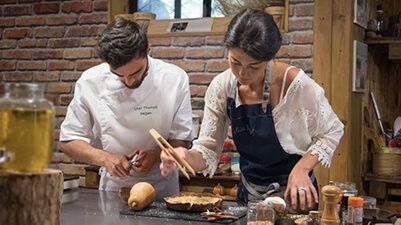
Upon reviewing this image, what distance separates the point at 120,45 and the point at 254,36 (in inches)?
21.5

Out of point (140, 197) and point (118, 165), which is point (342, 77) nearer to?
point (118, 165)

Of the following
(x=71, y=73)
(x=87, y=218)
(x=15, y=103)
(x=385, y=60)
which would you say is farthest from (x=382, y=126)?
(x=15, y=103)

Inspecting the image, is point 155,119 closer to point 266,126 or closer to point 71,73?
point 266,126

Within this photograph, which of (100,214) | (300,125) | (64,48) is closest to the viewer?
(100,214)

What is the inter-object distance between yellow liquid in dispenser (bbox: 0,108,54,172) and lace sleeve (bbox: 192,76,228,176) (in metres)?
1.50

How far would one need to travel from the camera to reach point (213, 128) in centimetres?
228

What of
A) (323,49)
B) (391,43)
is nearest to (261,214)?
(323,49)

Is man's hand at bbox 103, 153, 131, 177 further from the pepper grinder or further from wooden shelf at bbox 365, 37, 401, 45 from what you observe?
wooden shelf at bbox 365, 37, 401, 45

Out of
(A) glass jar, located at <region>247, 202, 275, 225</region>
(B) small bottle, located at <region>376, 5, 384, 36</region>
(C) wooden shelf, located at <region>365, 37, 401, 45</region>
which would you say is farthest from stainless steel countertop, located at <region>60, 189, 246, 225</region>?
(B) small bottle, located at <region>376, 5, 384, 36</region>

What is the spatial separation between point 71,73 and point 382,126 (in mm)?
2304

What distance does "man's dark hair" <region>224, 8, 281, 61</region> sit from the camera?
2012 millimetres

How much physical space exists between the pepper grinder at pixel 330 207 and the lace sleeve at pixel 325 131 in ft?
1.68

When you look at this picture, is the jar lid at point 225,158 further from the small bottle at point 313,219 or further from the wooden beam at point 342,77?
the small bottle at point 313,219

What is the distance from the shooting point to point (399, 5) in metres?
4.16
